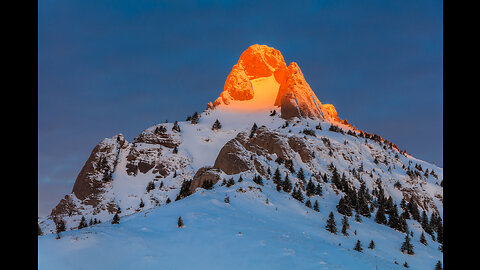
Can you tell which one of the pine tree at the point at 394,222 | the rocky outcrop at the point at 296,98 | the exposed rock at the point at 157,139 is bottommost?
the pine tree at the point at 394,222

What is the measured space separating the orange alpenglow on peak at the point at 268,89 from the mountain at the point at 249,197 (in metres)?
0.92

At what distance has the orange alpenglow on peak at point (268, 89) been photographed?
12127cm

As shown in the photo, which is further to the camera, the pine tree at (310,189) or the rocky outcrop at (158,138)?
the rocky outcrop at (158,138)

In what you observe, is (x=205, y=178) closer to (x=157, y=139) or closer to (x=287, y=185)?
(x=287, y=185)

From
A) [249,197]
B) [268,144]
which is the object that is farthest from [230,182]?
[268,144]

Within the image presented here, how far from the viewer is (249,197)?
124ft

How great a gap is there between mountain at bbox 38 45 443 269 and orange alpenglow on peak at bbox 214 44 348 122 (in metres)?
0.92

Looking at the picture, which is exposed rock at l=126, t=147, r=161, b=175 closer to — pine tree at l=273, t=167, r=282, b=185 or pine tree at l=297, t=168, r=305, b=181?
pine tree at l=297, t=168, r=305, b=181

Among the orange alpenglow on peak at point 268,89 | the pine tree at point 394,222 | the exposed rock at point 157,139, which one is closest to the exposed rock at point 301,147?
the pine tree at point 394,222

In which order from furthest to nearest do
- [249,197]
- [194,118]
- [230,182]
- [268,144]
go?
[194,118]
[268,144]
[230,182]
[249,197]

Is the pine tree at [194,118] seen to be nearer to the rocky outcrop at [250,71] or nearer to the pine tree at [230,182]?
the rocky outcrop at [250,71]

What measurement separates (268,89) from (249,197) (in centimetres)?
11801
